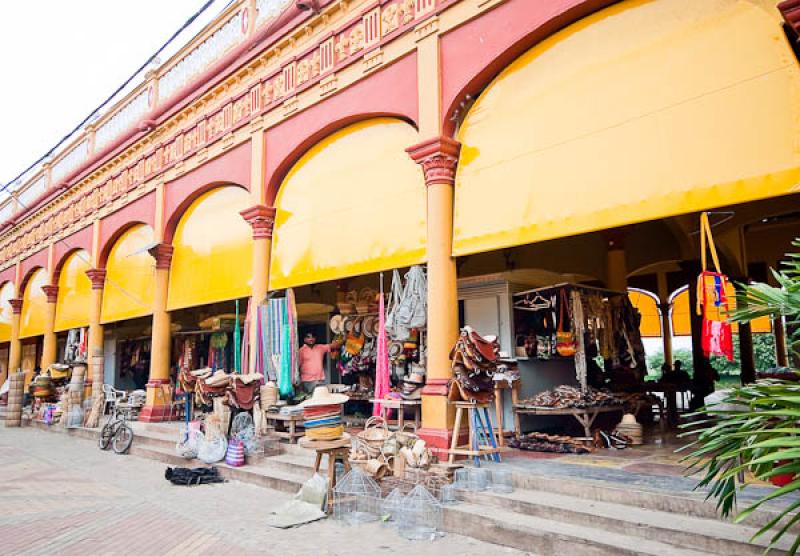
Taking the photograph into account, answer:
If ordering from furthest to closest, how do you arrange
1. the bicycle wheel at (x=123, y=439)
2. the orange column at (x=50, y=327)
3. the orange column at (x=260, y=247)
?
the orange column at (x=50, y=327)
the bicycle wheel at (x=123, y=439)
the orange column at (x=260, y=247)

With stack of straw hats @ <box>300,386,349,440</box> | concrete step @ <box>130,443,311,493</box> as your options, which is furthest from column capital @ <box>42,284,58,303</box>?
stack of straw hats @ <box>300,386,349,440</box>

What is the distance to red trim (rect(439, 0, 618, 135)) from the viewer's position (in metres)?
6.48

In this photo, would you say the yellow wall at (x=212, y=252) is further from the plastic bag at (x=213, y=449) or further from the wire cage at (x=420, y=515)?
the wire cage at (x=420, y=515)

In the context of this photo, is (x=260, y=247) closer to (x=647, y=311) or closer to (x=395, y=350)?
(x=395, y=350)

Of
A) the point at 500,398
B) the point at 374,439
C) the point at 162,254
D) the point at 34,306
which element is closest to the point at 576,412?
the point at 500,398

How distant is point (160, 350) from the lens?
12.7 metres

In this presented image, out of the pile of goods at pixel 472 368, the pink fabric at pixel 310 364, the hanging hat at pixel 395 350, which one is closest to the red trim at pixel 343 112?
the pink fabric at pixel 310 364

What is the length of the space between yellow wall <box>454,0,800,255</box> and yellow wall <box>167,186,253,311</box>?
5.26 metres

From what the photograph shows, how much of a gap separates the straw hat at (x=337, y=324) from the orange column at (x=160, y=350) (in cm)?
424

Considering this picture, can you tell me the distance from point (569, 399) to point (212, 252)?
24.9ft

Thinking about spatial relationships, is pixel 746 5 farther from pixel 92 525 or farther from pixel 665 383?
pixel 92 525

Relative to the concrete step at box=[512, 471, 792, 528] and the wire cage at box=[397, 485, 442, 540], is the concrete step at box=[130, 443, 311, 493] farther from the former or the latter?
the concrete step at box=[512, 471, 792, 528]

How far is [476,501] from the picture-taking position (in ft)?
18.8

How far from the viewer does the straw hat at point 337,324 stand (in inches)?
437
